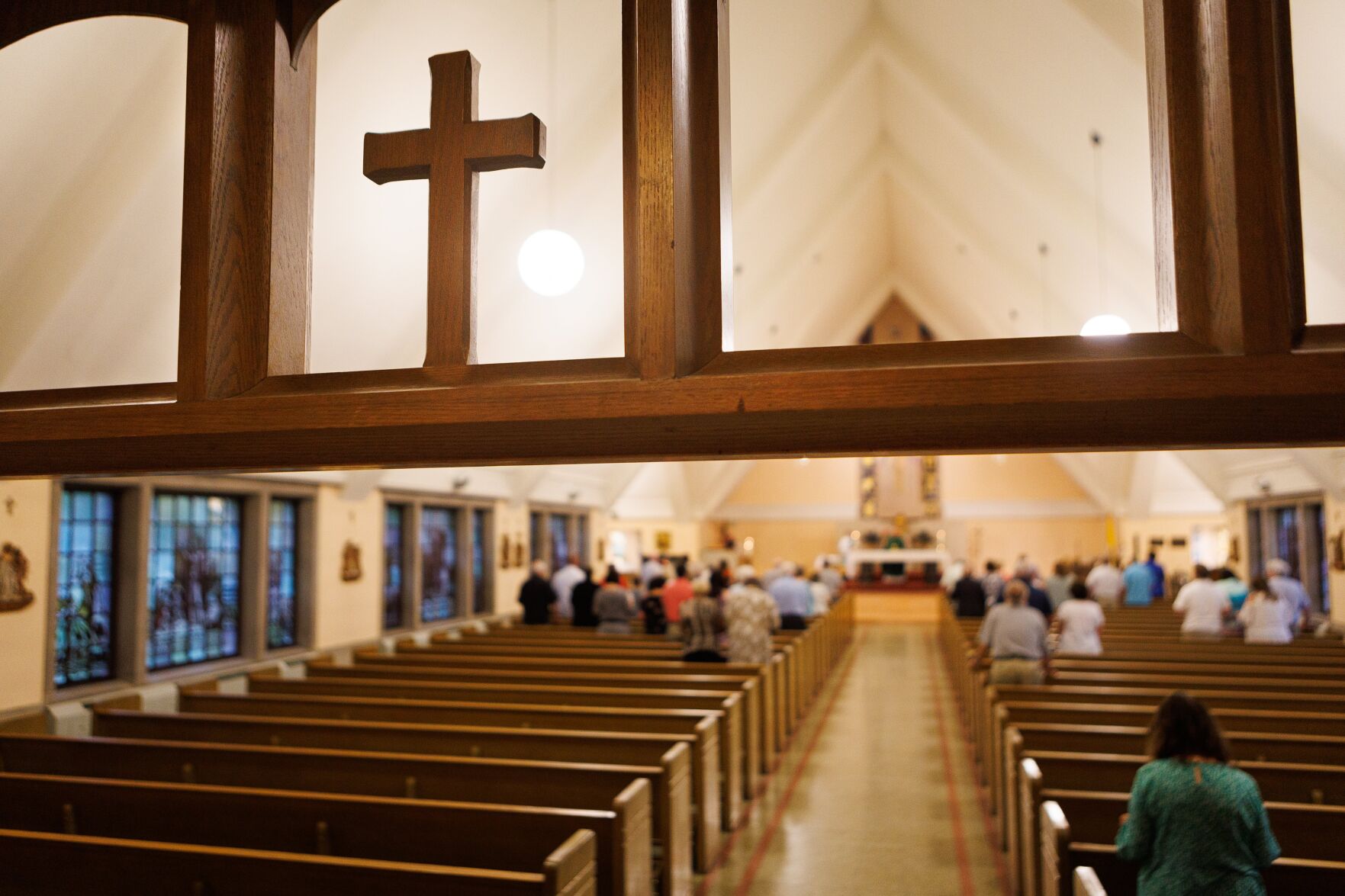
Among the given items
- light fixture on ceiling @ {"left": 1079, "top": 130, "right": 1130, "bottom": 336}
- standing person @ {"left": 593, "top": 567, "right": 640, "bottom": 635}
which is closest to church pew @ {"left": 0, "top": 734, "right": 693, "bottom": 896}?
light fixture on ceiling @ {"left": 1079, "top": 130, "right": 1130, "bottom": 336}

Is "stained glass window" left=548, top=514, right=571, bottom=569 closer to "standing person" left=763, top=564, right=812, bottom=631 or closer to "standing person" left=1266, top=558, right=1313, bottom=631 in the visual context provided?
"standing person" left=763, top=564, right=812, bottom=631

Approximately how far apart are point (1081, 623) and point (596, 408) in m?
7.65

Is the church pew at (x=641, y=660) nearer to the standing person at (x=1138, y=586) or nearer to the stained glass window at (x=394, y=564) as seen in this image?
the stained glass window at (x=394, y=564)

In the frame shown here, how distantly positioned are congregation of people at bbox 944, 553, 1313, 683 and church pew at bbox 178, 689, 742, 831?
2115 millimetres

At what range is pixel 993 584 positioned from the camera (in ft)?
40.5

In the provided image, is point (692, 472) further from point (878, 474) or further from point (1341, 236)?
point (1341, 236)

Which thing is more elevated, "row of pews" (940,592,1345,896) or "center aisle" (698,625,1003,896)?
"row of pews" (940,592,1345,896)

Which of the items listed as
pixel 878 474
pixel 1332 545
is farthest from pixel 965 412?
pixel 878 474

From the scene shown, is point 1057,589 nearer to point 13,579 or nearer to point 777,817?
point 777,817

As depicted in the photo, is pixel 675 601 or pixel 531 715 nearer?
pixel 531 715

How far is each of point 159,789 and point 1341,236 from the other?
22.2ft

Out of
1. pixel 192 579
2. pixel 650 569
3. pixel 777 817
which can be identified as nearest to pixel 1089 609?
pixel 777 817

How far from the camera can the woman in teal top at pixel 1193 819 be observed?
9.07ft

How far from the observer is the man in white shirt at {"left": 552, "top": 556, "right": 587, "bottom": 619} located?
483 inches
